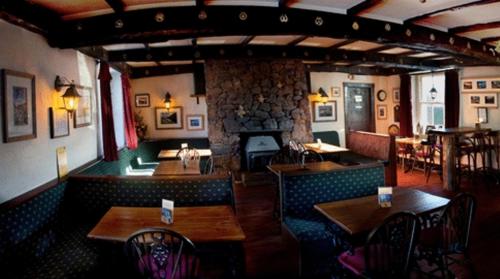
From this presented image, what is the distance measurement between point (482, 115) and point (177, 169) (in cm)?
656

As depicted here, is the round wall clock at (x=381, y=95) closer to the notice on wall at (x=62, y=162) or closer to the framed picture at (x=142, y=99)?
the framed picture at (x=142, y=99)

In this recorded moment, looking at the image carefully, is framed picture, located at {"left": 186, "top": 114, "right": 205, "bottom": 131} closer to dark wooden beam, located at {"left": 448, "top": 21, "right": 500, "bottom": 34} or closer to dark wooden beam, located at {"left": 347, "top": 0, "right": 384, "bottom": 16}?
dark wooden beam, located at {"left": 347, "top": 0, "right": 384, "bottom": 16}

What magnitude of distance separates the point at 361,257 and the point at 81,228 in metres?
2.65

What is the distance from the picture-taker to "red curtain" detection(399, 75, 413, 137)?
886cm

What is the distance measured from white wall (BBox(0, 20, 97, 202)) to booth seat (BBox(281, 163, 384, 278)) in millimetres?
2451

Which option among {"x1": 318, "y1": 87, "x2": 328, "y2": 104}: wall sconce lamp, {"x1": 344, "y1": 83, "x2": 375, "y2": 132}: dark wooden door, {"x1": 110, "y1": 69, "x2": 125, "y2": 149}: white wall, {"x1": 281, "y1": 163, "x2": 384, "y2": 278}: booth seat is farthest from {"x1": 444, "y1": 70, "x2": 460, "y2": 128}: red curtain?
{"x1": 110, "y1": 69, "x2": 125, "y2": 149}: white wall

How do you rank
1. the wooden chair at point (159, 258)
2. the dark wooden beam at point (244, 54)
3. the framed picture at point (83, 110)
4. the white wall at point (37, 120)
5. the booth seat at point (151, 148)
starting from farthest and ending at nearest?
the booth seat at point (151, 148)
the dark wooden beam at point (244, 54)
the framed picture at point (83, 110)
the white wall at point (37, 120)
the wooden chair at point (159, 258)

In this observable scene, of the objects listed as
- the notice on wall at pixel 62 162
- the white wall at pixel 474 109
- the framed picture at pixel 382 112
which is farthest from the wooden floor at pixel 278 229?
the framed picture at pixel 382 112

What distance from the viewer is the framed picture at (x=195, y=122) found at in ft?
27.1

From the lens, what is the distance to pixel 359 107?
377 inches

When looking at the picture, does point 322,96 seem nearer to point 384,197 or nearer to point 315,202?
point 315,202

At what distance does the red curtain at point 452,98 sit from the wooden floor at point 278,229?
1573mm

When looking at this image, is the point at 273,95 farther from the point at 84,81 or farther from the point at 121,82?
the point at 84,81

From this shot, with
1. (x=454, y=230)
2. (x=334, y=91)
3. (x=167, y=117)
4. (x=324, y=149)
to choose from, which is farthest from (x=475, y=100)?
(x=167, y=117)
